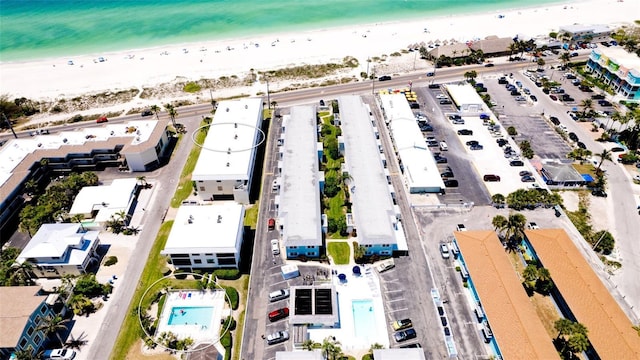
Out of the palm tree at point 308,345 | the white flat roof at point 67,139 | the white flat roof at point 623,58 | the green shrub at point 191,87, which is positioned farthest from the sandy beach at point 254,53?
the palm tree at point 308,345

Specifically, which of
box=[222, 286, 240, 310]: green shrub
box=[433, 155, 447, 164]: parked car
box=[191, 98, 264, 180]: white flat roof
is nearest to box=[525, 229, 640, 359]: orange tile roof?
box=[433, 155, 447, 164]: parked car

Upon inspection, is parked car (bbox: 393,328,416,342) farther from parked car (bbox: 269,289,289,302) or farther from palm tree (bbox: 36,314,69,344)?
palm tree (bbox: 36,314,69,344)

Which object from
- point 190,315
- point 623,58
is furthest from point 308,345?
point 623,58

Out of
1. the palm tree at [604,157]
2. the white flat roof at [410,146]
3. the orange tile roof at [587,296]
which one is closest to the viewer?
the orange tile roof at [587,296]

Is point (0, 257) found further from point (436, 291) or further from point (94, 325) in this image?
point (436, 291)

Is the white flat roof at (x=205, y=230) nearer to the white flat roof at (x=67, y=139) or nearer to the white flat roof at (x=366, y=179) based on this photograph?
the white flat roof at (x=366, y=179)

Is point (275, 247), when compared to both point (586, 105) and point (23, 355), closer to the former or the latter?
point (23, 355)
